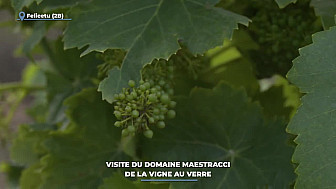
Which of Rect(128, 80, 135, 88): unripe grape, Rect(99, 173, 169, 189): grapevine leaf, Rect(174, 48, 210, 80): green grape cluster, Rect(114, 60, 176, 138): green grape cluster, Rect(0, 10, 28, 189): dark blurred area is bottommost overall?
Rect(99, 173, 169, 189): grapevine leaf

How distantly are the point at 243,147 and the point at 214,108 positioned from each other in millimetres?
74

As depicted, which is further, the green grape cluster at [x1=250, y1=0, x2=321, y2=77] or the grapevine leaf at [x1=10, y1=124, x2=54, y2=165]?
the grapevine leaf at [x1=10, y1=124, x2=54, y2=165]

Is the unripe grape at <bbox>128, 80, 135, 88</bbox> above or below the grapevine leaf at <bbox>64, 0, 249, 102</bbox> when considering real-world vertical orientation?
below

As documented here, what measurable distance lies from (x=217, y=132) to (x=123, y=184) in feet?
0.56

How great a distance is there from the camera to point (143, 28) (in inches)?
32.0

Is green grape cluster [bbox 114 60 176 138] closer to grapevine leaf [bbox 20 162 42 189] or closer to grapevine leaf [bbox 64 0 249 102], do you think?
grapevine leaf [bbox 64 0 249 102]

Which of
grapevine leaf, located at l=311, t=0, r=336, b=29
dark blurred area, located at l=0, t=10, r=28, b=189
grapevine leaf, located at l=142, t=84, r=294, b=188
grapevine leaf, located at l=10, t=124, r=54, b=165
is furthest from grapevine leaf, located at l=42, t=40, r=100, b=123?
dark blurred area, located at l=0, t=10, r=28, b=189

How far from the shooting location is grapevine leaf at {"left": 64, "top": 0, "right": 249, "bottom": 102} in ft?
2.57

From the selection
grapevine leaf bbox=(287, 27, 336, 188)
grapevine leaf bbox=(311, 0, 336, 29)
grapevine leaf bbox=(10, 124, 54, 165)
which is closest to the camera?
grapevine leaf bbox=(287, 27, 336, 188)

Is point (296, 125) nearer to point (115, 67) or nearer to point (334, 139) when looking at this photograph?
point (334, 139)

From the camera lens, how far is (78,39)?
819 mm

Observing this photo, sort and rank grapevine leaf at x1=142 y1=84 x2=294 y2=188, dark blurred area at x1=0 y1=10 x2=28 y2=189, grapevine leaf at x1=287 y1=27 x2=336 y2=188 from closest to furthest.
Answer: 1. grapevine leaf at x1=287 y1=27 x2=336 y2=188
2. grapevine leaf at x1=142 y1=84 x2=294 y2=188
3. dark blurred area at x1=0 y1=10 x2=28 y2=189

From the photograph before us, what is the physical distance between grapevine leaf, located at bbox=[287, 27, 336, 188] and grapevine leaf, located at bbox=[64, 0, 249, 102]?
0.11 m

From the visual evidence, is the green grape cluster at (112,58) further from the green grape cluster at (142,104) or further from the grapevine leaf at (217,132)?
the grapevine leaf at (217,132)
